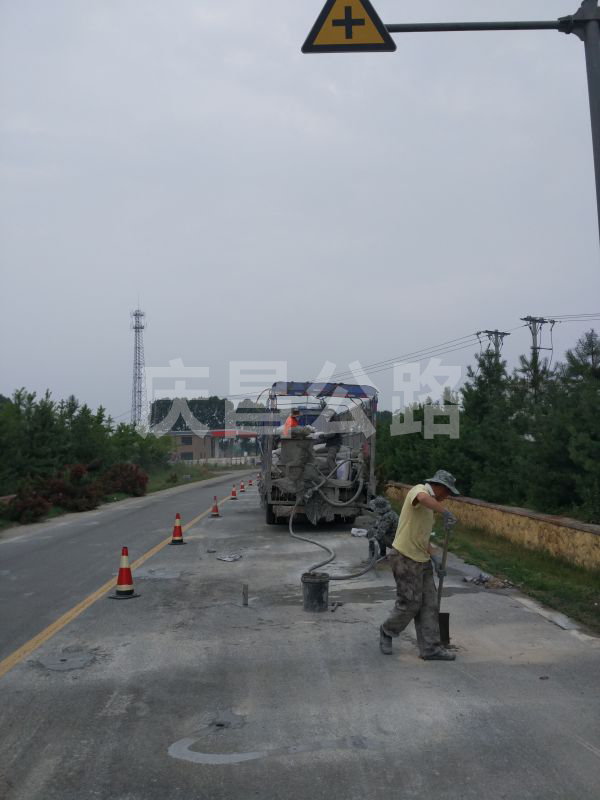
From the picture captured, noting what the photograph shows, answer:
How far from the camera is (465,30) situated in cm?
615

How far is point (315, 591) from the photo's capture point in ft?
26.6

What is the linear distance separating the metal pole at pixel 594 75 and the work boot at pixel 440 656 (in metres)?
4.03

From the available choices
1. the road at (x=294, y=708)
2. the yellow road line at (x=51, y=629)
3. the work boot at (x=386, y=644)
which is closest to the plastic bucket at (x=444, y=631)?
the road at (x=294, y=708)

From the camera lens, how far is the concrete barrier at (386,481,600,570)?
10.2 m

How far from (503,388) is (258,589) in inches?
379

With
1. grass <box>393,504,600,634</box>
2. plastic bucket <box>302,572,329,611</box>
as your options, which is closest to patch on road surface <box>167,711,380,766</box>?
plastic bucket <box>302,572,329,611</box>

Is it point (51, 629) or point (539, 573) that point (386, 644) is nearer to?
point (51, 629)

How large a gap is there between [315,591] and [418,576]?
2.07 meters

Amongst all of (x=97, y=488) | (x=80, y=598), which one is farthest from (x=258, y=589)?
(x=97, y=488)

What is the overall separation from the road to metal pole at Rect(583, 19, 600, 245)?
4025mm

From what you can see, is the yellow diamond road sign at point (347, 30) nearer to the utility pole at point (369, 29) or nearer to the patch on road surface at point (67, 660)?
the utility pole at point (369, 29)

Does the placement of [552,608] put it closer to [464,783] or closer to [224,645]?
[224,645]

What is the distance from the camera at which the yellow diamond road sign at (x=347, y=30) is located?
607 centimetres

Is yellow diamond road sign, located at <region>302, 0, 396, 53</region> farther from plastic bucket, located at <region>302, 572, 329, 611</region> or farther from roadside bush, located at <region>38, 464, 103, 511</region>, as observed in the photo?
roadside bush, located at <region>38, 464, 103, 511</region>
